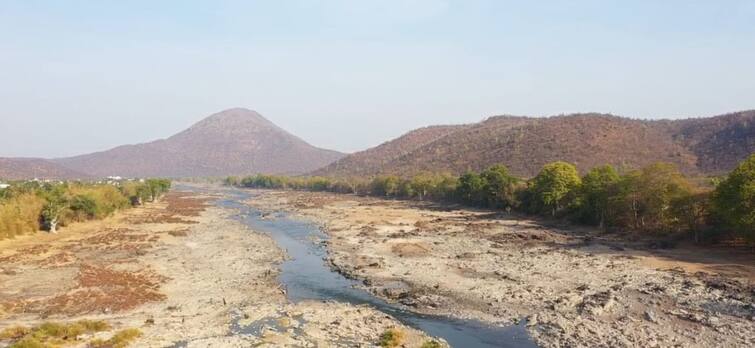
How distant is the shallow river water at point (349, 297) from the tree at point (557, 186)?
125 ft

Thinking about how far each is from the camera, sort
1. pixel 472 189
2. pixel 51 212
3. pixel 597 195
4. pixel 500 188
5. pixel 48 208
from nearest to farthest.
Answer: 1. pixel 51 212
2. pixel 48 208
3. pixel 597 195
4. pixel 500 188
5. pixel 472 189

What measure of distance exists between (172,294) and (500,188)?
7527cm

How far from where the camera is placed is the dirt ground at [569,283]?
2856 centimetres

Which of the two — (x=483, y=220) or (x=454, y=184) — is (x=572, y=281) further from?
(x=454, y=184)

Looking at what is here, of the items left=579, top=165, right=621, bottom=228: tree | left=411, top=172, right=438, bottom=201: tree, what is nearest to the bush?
left=579, top=165, right=621, bottom=228: tree

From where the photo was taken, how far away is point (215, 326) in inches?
1162

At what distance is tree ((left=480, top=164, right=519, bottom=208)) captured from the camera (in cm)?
9859

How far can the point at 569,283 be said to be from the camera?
38.9 metres

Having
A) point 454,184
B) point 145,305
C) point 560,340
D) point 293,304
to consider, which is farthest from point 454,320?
point 454,184

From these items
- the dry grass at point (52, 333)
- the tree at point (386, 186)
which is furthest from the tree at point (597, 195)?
the tree at point (386, 186)

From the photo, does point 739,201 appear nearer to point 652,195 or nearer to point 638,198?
point 652,195

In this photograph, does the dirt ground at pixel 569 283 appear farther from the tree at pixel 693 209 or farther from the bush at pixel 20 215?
the bush at pixel 20 215

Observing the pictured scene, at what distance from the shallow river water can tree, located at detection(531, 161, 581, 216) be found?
125ft

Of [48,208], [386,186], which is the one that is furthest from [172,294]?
[386,186]
